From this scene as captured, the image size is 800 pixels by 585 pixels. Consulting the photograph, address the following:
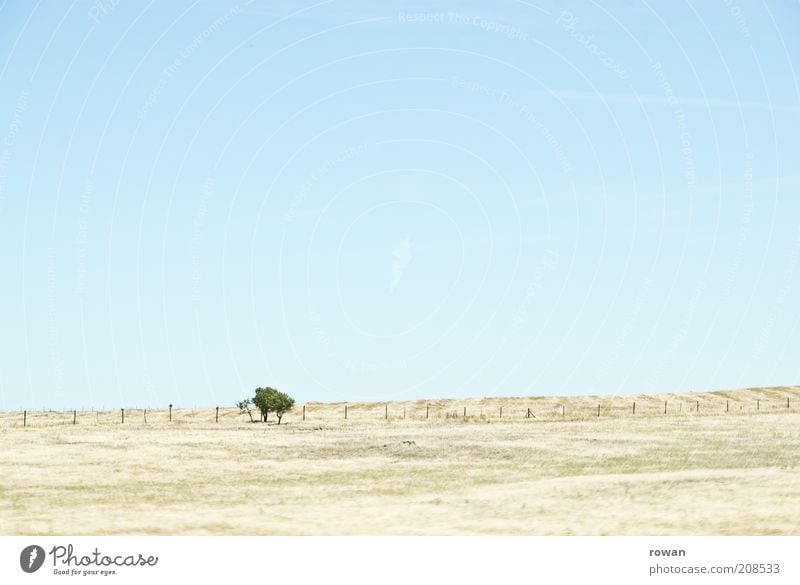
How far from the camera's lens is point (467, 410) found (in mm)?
134625

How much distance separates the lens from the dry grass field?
39375 mm

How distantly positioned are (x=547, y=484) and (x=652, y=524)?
10053 mm

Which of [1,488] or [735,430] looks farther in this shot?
[735,430]

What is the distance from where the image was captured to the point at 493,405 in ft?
462

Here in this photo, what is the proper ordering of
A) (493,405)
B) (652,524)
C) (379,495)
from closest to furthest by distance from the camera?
(652,524) → (379,495) → (493,405)

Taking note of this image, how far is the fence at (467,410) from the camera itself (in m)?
121
